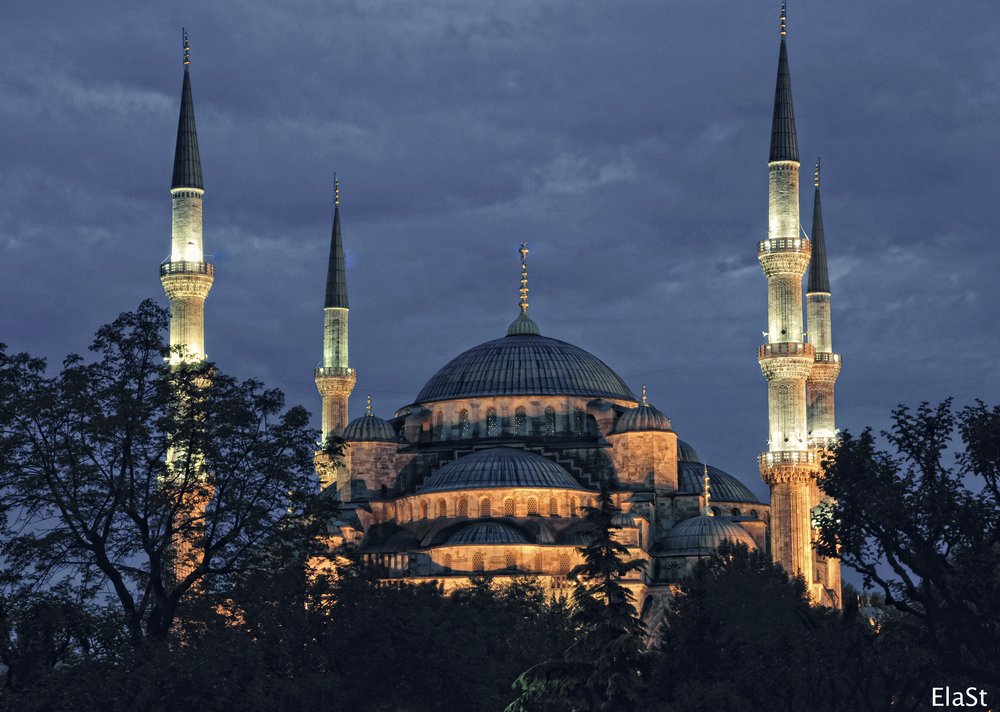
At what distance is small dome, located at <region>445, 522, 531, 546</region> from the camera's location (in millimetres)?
61094

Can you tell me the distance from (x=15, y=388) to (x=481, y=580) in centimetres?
2348

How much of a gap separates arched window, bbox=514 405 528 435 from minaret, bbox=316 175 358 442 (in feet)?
33.1

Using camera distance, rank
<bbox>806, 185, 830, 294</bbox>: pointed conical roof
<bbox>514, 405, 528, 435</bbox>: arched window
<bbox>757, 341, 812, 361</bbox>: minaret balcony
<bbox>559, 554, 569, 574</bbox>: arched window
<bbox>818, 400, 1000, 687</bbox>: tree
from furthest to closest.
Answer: <bbox>806, 185, 830, 294</bbox>: pointed conical roof → <bbox>514, 405, 528, 435</bbox>: arched window → <bbox>757, 341, 812, 361</bbox>: minaret balcony → <bbox>559, 554, 569, 574</bbox>: arched window → <bbox>818, 400, 1000, 687</bbox>: tree

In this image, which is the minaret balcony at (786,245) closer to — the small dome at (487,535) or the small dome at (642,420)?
the small dome at (642,420)

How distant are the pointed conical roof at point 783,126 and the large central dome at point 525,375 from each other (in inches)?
479

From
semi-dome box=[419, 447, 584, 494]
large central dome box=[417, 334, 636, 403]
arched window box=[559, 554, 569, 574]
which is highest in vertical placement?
large central dome box=[417, 334, 636, 403]

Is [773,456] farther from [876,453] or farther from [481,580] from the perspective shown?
[876,453]

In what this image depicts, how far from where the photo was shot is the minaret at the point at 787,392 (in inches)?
2640

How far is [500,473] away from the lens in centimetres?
6438

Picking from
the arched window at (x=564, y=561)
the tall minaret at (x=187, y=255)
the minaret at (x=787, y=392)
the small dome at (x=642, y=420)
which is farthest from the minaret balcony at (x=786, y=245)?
the tall minaret at (x=187, y=255)

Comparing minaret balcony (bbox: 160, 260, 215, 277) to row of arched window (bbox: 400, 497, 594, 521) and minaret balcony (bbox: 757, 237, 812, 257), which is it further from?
minaret balcony (bbox: 757, 237, 812, 257)

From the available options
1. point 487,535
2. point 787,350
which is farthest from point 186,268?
point 787,350

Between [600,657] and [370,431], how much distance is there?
34637 mm

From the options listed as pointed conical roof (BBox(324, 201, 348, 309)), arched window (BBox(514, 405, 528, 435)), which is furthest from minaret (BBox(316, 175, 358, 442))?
arched window (BBox(514, 405, 528, 435))
